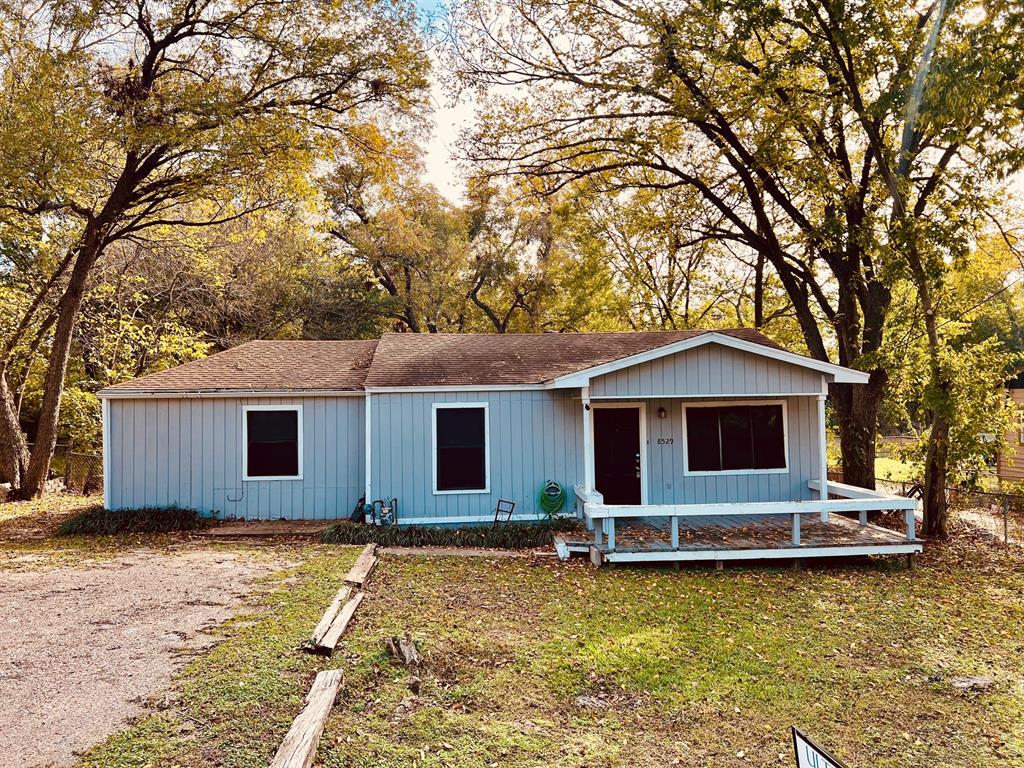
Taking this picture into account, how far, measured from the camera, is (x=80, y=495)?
15844mm

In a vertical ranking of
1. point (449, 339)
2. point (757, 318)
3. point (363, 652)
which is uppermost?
point (757, 318)

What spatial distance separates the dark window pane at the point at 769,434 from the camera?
38.2ft

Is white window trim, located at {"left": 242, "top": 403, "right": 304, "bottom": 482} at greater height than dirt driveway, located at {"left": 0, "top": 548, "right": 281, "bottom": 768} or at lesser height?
greater

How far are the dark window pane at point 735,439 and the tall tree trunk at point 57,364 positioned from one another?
45.9 feet

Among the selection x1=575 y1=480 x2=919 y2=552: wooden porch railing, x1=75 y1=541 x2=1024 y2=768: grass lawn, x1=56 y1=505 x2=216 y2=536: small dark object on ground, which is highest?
x1=575 y1=480 x2=919 y2=552: wooden porch railing

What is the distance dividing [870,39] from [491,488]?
10.3 m

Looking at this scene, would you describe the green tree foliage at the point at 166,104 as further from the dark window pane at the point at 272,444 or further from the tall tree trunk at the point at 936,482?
the tall tree trunk at the point at 936,482

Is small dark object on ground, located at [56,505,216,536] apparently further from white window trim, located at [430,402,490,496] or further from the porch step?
the porch step

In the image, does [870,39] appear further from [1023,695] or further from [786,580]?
[1023,695]

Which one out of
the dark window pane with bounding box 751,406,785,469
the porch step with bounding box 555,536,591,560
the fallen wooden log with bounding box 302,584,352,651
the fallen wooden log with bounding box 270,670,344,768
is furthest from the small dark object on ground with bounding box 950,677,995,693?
the dark window pane with bounding box 751,406,785,469

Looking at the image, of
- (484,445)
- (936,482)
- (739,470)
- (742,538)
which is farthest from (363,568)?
(936,482)

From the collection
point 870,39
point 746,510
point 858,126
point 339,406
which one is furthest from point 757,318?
point 339,406

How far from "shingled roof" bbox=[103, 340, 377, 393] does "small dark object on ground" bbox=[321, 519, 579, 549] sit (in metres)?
2.68

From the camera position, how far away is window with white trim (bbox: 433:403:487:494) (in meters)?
11.2
